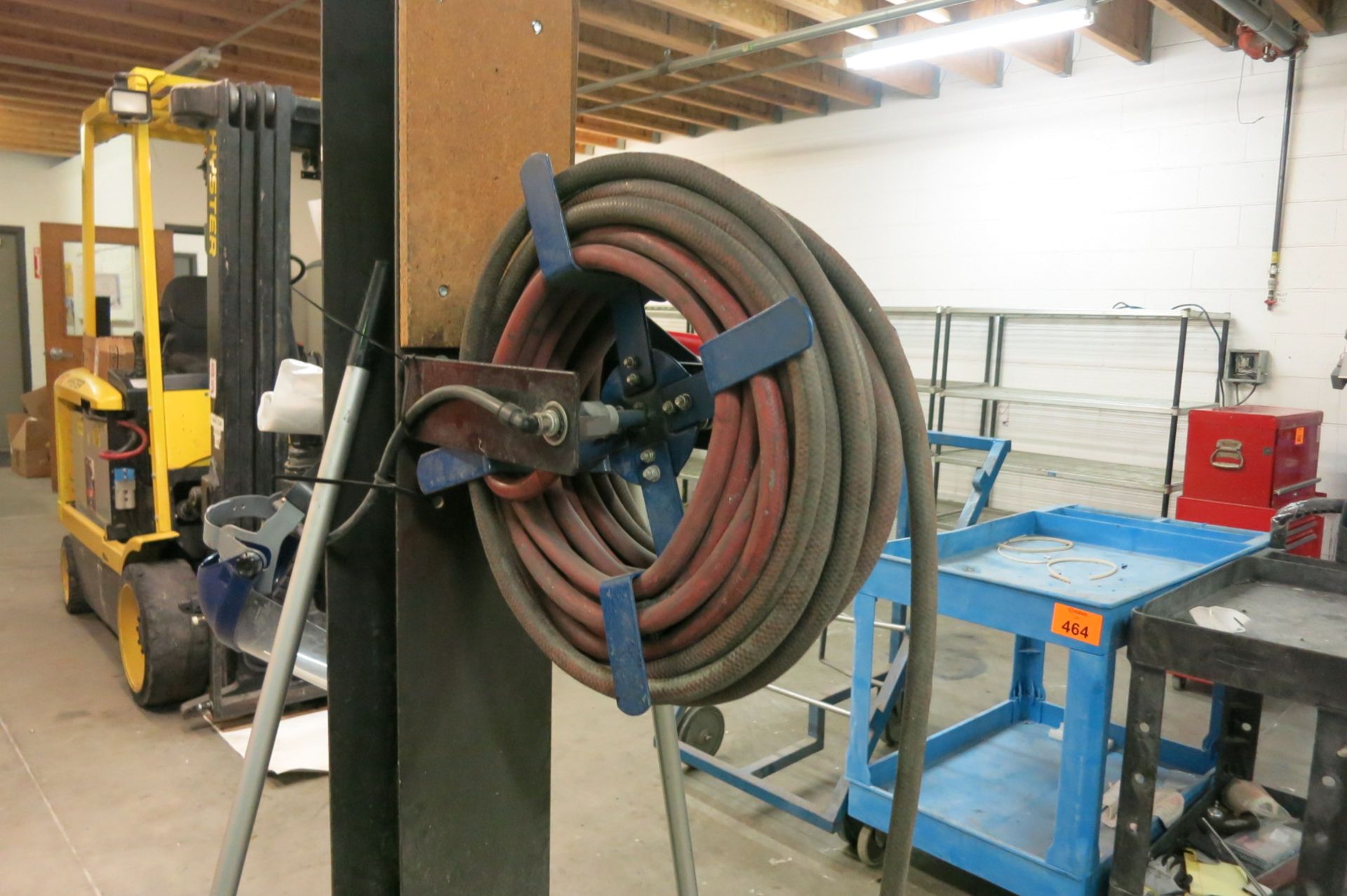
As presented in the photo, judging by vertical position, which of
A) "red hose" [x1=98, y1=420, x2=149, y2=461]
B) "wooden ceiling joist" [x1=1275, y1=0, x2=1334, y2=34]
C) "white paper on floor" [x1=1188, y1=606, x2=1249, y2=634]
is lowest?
"white paper on floor" [x1=1188, y1=606, x2=1249, y2=634]

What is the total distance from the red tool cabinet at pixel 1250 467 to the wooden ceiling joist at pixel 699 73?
11.4 ft

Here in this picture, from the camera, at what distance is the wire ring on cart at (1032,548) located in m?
2.71

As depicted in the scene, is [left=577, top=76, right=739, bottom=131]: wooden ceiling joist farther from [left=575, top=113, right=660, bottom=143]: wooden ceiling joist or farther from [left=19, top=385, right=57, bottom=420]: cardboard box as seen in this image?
[left=19, top=385, right=57, bottom=420]: cardboard box

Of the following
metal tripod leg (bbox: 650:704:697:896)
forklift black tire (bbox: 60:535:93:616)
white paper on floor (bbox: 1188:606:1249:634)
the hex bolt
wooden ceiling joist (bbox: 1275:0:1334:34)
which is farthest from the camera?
forklift black tire (bbox: 60:535:93:616)

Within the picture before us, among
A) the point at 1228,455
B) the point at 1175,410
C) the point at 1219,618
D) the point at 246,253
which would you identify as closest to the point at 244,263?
the point at 246,253

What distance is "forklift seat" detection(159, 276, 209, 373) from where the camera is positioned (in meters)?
3.82

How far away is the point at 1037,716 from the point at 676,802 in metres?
2.23

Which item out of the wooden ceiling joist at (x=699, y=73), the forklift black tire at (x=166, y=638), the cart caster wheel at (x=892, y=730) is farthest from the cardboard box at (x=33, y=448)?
the cart caster wheel at (x=892, y=730)

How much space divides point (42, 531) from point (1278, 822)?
6929 mm

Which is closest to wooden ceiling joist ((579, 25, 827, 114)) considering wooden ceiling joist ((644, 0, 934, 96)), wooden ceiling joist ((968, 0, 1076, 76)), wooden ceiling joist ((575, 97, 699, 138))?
wooden ceiling joist ((644, 0, 934, 96))

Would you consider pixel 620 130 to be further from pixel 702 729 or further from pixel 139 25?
pixel 702 729

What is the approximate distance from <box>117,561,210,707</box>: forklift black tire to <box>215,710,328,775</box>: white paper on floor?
0.78 ft

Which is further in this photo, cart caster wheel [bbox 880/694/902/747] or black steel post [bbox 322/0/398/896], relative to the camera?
cart caster wheel [bbox 880/694/902/747]

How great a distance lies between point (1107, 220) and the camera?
5.47 meters
